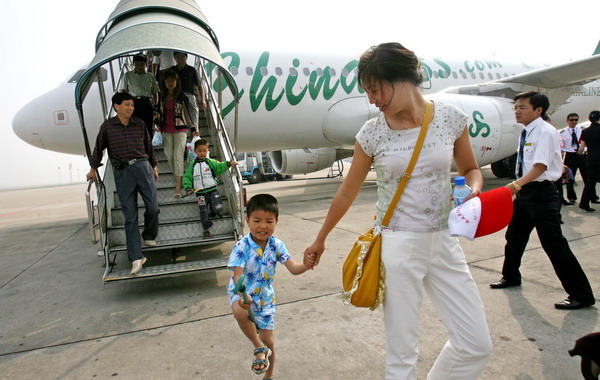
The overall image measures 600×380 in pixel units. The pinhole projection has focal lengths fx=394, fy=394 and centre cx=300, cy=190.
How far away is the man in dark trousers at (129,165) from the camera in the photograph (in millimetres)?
3859

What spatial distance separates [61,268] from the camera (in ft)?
→ 16.3

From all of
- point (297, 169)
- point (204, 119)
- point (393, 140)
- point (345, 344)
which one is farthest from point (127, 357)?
point (297, 169)

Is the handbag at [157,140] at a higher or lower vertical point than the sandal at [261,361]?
higher

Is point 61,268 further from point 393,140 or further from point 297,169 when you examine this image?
point 297,169

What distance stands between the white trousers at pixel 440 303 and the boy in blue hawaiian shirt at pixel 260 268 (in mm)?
557

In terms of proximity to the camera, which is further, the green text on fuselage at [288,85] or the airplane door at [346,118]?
the airplane door at [346,118]

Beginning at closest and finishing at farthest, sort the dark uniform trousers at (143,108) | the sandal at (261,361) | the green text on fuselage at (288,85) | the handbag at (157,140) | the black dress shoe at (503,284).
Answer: the sandal at (261,361)
the black dress shoe at (503,284)
the dark uniform trousers at (143,108)
the handbag at (157,140)
the green text on fuselage at (288,85)

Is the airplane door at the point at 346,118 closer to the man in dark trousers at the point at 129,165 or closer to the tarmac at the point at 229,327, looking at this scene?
the tarmac at the point at 229,327

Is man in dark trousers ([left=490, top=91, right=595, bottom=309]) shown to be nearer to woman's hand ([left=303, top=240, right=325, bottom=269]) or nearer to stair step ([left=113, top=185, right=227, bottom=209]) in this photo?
woman's hand ([left=303, top=240, right=325, bottom=269])

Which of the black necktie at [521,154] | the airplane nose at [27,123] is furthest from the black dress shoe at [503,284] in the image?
the airplane nose at [27,123]

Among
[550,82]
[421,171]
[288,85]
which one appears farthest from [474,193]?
[550,82]

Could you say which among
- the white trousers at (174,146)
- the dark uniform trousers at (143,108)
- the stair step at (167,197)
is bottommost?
the stair step at (167,197)

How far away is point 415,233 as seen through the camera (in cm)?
164

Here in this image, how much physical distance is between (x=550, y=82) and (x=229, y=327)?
34.9 feet
